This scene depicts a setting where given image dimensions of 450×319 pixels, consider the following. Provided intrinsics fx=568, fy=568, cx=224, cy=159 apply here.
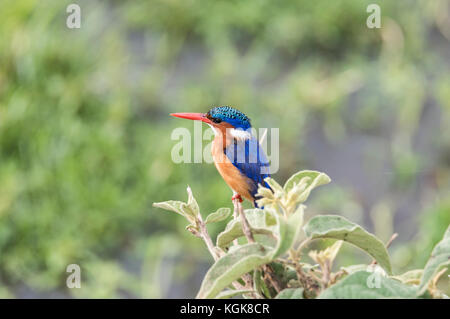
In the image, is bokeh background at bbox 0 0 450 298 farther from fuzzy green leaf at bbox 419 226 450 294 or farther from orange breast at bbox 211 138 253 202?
fuzzy green leaf at bbox 419 226 450 294

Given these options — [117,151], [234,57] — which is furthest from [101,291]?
[234,57]

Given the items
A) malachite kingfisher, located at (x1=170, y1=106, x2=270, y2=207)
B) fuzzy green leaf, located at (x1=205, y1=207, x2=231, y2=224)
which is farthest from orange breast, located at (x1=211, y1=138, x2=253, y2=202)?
fuzzy green leaf, located at (x1=205, y1=207, x2=231, y2=224)

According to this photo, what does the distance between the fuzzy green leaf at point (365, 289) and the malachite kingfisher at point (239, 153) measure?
1.05 ft

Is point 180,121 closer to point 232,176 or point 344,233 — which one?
point 232,176

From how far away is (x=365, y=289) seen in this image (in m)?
0.50

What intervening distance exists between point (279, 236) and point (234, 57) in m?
2.15

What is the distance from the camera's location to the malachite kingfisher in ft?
2.71

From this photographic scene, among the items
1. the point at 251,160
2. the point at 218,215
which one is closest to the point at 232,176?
the point at 251,160

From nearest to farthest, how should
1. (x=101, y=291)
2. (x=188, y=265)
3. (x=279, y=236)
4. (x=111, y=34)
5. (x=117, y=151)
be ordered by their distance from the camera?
(x=279, y=236)
(x=101, y=291)
(x=188, y=265)
(x=117, y=151)
(x=111, y=34)

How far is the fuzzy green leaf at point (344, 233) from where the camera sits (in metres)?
0.54

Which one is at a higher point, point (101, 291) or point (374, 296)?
point (374, 296)

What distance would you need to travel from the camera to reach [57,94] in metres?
2.24

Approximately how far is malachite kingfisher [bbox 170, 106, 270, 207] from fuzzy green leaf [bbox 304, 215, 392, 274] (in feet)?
0.86

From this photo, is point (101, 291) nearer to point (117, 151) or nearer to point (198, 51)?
point (117, 151)
